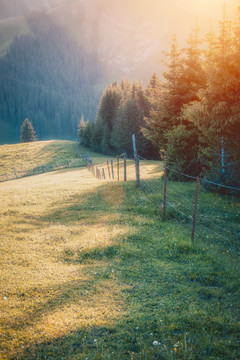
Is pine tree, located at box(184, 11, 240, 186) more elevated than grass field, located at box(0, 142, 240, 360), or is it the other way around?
pine tree, located at box(184, 11, 240, 186)

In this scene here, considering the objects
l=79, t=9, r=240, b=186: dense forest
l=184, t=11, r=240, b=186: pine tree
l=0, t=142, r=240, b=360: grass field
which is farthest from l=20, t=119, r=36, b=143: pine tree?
l=184, t=11, r=240, b=186: pine tree

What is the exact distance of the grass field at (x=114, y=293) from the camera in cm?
448

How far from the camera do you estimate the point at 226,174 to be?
1441 cm

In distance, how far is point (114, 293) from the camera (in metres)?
6.17

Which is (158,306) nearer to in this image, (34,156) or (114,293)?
(114,293)

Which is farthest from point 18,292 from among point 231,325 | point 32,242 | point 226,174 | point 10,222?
point 226,174

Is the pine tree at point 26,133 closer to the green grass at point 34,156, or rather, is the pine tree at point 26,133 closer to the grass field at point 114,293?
→ the green grass at point 34,156

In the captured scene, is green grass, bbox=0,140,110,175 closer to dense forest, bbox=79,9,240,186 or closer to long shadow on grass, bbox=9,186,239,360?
dense forest, bbox=79,9,240,186

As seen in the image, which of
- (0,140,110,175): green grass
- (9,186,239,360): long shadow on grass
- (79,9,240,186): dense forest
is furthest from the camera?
(0,140,110,175): green grass

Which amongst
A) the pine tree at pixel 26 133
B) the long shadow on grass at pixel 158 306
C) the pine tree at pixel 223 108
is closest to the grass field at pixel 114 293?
the long shadow on grass at pixel 158 306

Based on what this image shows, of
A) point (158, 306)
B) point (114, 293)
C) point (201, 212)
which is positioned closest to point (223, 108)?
point (201, 212)

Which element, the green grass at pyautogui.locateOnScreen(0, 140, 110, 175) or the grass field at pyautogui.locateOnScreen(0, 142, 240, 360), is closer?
the grass field at pyautogui.locateOnScreen(0, 142, 240, 360)

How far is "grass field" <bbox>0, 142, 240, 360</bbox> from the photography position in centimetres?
448

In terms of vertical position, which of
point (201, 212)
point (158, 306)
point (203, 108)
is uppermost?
point (203, 108)
